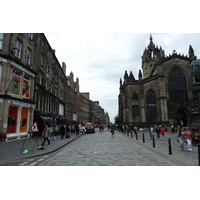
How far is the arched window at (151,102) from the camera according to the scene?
3950cm

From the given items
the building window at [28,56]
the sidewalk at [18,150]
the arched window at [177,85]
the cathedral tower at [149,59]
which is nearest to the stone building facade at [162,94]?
the arched window at [177,85]

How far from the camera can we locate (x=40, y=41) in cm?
2134

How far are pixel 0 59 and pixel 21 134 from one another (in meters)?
8.07

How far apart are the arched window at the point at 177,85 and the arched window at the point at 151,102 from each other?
4.34 meters

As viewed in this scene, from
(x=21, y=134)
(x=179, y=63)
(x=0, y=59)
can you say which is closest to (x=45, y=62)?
(x=0, y=59)

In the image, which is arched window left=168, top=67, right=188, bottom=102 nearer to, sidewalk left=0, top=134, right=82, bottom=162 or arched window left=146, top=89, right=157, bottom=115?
arched window left=146, top=89, right=157, bottom=115

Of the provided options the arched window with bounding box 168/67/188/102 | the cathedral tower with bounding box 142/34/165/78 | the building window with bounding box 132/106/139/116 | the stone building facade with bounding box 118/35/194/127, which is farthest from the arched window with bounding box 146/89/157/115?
the cathedral tower with bounding box 142/34/165/78

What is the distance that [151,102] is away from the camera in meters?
40.3

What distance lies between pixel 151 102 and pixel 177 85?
8.36 meters

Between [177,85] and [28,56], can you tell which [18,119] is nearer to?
[28,56]

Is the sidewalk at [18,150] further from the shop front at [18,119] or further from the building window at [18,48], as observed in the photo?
the building window at [18,48]

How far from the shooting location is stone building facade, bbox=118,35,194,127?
3716 cm

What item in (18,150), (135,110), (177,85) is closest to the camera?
(18,150)

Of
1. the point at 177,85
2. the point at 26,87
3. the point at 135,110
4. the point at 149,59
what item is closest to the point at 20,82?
the point at 26,87
